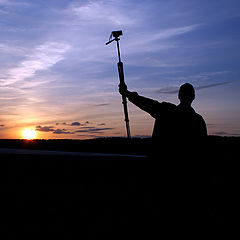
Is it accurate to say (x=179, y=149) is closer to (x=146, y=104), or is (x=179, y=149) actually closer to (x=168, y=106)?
(x=168, y=106)

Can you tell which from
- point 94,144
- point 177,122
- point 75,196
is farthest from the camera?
point 94,144

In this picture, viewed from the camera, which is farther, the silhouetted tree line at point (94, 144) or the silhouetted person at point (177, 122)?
the silhouetted tree line at point (94, 144)

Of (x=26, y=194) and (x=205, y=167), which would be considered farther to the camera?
(x=26, y=194)

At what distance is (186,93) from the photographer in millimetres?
3004

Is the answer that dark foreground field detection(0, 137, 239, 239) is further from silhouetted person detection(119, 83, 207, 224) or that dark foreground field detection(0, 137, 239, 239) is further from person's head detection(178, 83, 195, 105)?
person's head detection(178, 83, 195, 105)

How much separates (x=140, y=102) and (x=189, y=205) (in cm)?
112

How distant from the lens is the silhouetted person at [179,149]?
300 cm

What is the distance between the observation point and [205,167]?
3.06 meters

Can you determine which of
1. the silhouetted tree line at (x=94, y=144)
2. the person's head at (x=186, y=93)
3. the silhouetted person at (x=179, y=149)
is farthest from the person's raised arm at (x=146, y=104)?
the silhouetted tree line at (x=94, y=144)

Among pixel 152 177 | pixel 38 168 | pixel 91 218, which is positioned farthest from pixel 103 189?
pixel 152 177

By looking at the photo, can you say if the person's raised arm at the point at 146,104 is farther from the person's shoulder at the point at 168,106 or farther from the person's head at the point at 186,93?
the person's head at the point at 186,93

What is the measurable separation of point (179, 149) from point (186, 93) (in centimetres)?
55

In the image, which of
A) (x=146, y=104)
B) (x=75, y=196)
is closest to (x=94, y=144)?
(x=75, y=196)

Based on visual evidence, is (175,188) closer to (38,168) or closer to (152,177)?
(152,177)
